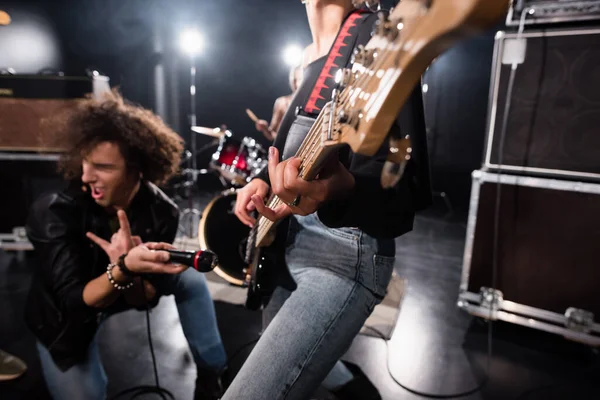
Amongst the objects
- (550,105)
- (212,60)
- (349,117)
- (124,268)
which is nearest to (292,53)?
(212,60)

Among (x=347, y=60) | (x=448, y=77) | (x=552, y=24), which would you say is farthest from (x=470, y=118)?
(x=347, y=60)

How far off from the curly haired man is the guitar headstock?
0.97 m

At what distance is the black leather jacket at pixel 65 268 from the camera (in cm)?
159

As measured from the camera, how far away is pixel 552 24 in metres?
2.24

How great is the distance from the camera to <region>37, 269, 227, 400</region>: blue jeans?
1.66 meters

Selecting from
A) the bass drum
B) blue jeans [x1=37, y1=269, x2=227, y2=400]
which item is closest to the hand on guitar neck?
blue jeans [x1=37, y1=269, x2=227, y2=400]

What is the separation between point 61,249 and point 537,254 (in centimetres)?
272

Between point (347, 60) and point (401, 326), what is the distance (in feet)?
7.49

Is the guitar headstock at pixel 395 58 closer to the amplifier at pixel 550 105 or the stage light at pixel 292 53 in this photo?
the amplifier at pixel 550 105

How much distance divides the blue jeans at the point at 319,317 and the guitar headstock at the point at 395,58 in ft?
1.49

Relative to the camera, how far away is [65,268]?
1594mm

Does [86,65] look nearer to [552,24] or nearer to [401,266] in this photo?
[401,266]

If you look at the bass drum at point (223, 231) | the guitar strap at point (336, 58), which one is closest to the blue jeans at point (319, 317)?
the guitar strap at point (336, 58)

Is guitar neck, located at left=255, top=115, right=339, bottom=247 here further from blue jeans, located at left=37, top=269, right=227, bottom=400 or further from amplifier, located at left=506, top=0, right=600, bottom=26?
amplifier, located at left=506, top=0, right=600, bottom=26
